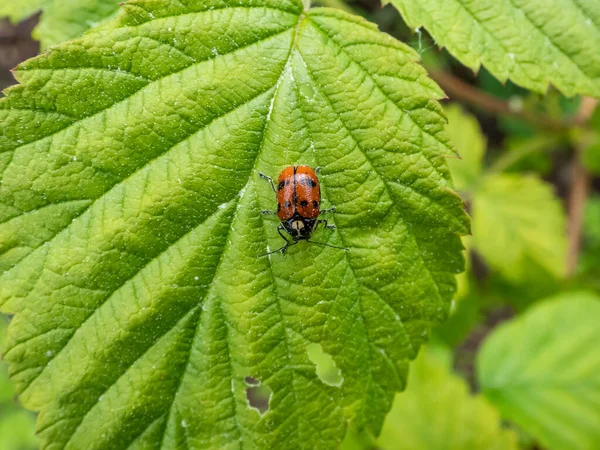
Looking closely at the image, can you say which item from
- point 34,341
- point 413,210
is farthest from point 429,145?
point 34,341

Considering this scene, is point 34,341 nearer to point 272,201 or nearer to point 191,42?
point 272,201

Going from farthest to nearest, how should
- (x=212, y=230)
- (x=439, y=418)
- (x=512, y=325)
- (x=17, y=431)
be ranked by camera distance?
(x=17, y=431), (x=512, y=325), (x=439, y=418), (x=212, y=230)

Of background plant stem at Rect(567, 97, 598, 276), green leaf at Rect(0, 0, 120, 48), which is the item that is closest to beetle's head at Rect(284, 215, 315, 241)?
green leaf at Rect(0, 0, 120, 48)

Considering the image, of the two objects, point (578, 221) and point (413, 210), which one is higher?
point (413, 210)

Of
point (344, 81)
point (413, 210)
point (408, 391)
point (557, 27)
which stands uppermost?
point (344, 81)

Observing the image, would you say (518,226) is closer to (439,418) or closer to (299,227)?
(439,418)

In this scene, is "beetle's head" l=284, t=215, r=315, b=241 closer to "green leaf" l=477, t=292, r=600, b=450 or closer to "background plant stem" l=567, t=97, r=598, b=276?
"green leaf" l=477, t=292, r=600, b=450

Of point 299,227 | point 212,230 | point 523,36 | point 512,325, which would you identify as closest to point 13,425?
point 212,230
